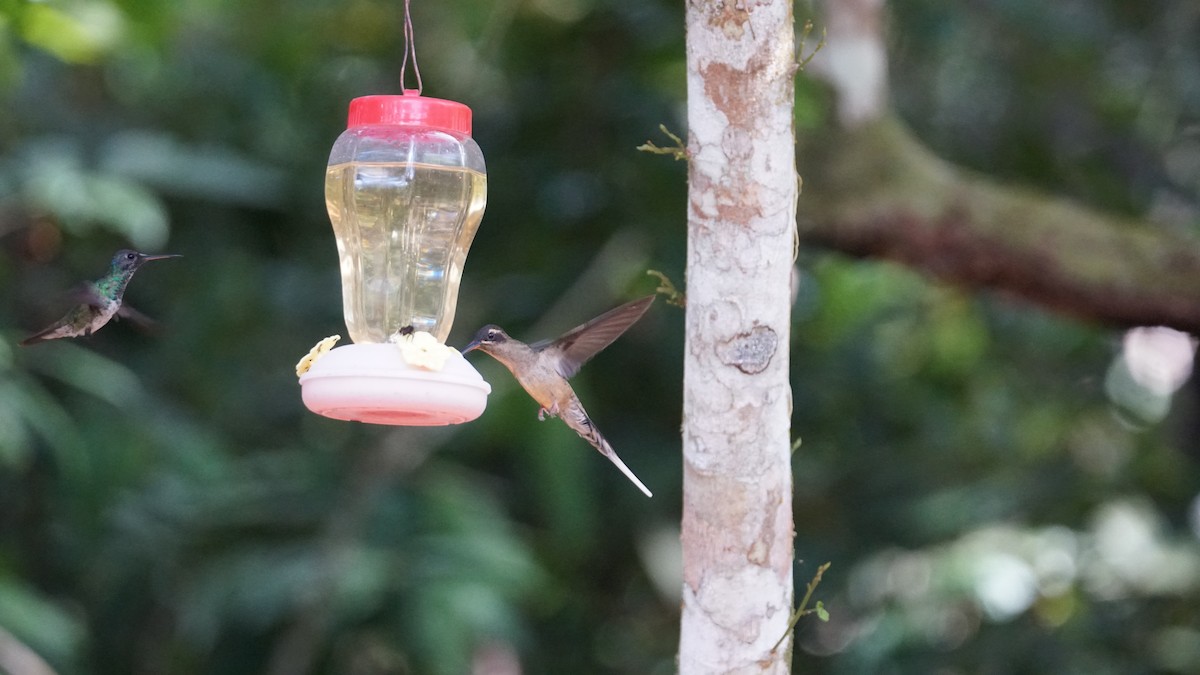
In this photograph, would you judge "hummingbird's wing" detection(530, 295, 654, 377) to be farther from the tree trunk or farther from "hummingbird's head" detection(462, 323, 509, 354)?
the tree trunk

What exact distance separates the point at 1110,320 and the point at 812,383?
2.94 meters

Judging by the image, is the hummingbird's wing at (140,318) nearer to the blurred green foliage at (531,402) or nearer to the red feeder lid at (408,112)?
the red feeder lid at (408,112)

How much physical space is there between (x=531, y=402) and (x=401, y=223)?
2.31 meters

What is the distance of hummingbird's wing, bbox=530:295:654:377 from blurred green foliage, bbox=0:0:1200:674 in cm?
222

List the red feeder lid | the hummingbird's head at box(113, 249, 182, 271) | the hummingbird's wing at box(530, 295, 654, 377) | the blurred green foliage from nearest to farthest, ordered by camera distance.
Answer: the red feeder lid
the hummingbird's wing at box(530, 295, 654, 377)
the hummingbird's head at box(113, 249, 182, 271)
the blurred green foliage

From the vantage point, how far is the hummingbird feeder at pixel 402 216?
3398mm

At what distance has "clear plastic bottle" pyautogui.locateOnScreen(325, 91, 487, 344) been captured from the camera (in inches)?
171

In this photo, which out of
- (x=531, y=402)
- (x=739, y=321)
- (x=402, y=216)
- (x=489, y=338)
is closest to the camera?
(x=739, y=321)

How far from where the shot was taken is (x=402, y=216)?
4.64m

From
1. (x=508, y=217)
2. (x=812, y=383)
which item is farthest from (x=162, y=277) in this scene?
(x=812, y=383)

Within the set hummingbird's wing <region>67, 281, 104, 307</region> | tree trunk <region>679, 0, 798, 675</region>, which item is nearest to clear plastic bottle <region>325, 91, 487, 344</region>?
hummingbird's wing <region>67, 281, 104, 307</region>

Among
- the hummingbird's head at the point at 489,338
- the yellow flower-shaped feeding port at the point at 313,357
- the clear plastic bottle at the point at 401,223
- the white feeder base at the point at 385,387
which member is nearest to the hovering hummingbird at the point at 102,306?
the clear plastic bottle at the point at 401,223

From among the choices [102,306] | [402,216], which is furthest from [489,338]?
[102,306]

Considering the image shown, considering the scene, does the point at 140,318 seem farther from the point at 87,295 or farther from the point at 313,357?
the point at 313,357
